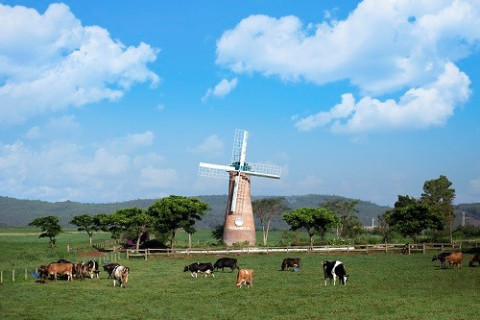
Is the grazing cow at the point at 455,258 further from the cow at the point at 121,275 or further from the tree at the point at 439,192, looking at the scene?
the tree at the point at 439,192

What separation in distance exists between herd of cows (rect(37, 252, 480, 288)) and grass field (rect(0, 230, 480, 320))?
59cm

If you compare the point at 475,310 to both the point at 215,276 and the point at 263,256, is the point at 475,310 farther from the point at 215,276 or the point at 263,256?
the point at 263,256

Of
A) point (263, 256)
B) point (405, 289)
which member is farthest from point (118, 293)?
point (263, 256)

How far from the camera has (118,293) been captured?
1016 inches

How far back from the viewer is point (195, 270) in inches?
1325

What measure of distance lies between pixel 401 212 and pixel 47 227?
44256 millimetres

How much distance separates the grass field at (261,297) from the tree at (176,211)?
26.2 metres

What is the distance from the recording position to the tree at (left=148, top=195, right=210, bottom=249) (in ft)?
201

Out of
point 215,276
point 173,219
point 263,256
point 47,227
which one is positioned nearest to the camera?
point 215,276

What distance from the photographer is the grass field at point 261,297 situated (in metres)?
20.4

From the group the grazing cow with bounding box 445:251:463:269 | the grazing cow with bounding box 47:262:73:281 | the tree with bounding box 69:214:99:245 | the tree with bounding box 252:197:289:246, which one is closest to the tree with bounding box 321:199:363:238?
the tree with bounding box 252:197:289:246

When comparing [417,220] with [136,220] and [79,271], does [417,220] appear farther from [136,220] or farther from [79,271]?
[79,271]

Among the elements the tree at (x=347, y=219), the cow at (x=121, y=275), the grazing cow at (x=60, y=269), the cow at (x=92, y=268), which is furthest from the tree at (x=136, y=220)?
the tree at (x=347, y=219)

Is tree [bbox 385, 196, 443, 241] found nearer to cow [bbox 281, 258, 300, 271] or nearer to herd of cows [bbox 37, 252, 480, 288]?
herd of cows [bbox 37, 252, 480, 288]
